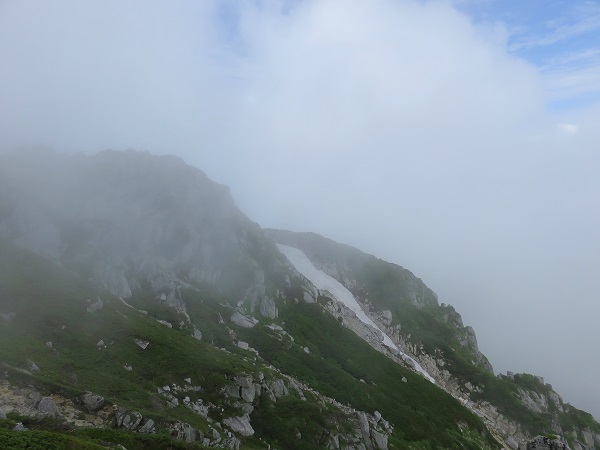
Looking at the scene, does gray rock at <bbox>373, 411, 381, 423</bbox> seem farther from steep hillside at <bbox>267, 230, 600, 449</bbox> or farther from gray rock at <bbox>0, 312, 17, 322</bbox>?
gray rock at <bbox>0, 312, 17, 322</bbox>

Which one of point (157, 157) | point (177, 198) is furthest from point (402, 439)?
point (157, 157)

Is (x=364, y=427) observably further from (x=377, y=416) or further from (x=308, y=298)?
(x=308, y=298)

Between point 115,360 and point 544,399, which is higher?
point 544,399

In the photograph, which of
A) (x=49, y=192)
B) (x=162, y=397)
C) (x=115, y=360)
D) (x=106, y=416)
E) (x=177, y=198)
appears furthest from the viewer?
(x=177, y=198)

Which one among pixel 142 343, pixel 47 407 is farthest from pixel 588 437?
pixel 47 407

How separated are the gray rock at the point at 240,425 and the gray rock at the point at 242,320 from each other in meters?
50.3

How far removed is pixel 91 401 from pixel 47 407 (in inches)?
237

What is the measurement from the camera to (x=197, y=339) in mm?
107562

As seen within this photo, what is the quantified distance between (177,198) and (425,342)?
113m

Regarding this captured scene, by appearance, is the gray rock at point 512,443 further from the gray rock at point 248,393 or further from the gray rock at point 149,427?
the gray rock at point 149,427

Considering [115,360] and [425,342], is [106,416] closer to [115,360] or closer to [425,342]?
[115,360]

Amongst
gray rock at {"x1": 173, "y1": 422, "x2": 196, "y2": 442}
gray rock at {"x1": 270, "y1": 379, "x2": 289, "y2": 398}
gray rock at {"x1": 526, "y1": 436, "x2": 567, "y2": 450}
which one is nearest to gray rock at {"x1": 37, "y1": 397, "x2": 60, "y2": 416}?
gray rock at {"x1": 173, "y1": 422, "x2": 196, "y2": 442}

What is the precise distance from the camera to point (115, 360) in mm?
83500

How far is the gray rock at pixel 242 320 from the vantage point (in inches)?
5098
